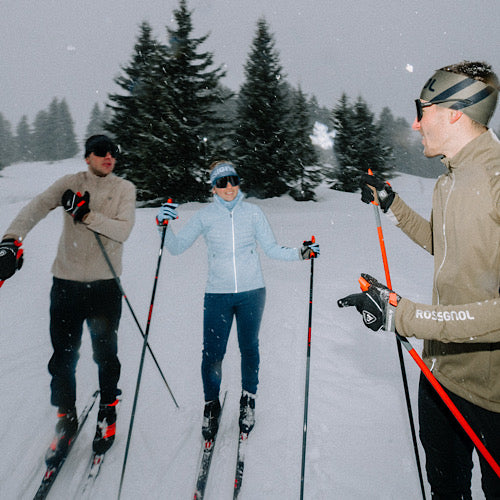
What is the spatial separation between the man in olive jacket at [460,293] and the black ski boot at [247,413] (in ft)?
5.27

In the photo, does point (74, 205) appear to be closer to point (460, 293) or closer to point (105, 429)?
point (105, 429)

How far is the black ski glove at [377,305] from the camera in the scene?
1534mm

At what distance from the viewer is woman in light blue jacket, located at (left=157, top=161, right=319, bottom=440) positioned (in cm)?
286

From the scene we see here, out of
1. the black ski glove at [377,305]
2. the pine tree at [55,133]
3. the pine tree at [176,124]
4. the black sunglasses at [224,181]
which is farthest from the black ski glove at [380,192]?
the pine tree at [55,133]

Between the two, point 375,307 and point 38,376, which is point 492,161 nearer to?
point 375,307

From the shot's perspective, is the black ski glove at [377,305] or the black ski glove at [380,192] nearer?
the black ski glove at [377,305]

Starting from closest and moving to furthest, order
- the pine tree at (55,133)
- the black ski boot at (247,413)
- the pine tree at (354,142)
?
the black ski boot at (247,413)
the pine tree at (354,142)
the pine tree at (55,133)

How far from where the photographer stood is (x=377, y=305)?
5.19ft

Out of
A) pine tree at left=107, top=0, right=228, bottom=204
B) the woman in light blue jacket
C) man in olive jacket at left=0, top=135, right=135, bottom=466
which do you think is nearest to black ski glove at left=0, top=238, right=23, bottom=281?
man in olive jacket at left=0, top=135, right=135, bottom=466

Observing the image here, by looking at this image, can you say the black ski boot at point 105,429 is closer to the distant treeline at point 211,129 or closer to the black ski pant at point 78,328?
the black ski pant at point 78,328

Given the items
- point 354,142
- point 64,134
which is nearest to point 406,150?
point 354,142

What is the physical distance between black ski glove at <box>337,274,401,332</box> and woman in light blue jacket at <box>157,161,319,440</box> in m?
1.35

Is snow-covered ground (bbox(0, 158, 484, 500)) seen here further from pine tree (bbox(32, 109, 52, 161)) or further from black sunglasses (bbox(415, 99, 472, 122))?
A: pine tree (bbox(32, 109, 52, 161))

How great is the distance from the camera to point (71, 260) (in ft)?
8.52
